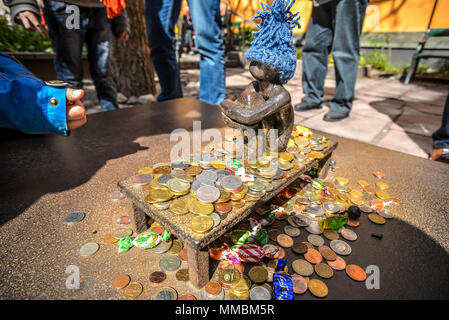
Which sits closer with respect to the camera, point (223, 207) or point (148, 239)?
point (223, 207)

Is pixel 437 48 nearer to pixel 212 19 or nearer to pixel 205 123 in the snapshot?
pixel 212 19

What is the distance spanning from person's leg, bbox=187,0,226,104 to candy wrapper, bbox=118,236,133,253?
2.24 meters

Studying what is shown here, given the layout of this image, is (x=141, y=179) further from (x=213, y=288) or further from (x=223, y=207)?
(x=213, y=288)

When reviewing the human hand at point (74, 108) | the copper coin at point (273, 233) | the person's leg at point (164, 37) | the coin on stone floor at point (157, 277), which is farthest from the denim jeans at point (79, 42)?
the copper coin at point (273, 233)

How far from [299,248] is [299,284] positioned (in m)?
0.19

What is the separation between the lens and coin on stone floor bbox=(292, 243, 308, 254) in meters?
1.11

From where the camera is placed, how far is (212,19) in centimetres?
264

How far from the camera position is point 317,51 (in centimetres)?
319

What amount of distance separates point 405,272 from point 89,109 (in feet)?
13.6

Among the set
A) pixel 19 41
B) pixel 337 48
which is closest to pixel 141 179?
pixel 337 48

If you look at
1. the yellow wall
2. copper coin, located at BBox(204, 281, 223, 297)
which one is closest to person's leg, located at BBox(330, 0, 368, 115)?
copper coin, located at BBox(204, 281, 223, 297)

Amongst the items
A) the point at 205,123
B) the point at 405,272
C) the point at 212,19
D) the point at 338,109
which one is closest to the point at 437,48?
the point at 338,109

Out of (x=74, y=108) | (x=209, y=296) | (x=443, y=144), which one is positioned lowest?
(x=209, y=296)

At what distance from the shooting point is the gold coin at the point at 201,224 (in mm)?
882
